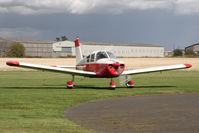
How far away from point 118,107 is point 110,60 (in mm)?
8249

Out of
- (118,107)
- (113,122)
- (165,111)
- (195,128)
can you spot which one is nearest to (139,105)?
(118,107)

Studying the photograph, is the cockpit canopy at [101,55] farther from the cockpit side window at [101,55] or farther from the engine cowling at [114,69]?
the engine cowling at [114,69]

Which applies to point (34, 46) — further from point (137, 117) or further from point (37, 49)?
point (137, 117)

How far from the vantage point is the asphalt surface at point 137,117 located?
24.9 ft

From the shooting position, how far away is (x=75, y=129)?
24.5 feet

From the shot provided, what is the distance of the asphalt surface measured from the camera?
7.60 meters

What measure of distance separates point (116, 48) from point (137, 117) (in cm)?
11683

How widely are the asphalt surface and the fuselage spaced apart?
22.8ft

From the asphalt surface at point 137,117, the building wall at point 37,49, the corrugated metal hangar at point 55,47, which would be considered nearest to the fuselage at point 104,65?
the asphalt surface at point 137,117

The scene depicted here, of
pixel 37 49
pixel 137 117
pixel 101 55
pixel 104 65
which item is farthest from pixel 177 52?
pixel 137 117

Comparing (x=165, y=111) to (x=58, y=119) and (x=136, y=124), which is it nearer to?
(x=136, y=124)

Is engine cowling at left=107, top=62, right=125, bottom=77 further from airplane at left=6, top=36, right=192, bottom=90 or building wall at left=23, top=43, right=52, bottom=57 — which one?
building wall at left=23, top=43, right=52, bottom=57

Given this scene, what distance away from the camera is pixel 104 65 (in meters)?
19.3

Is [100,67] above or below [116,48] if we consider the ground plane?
below
